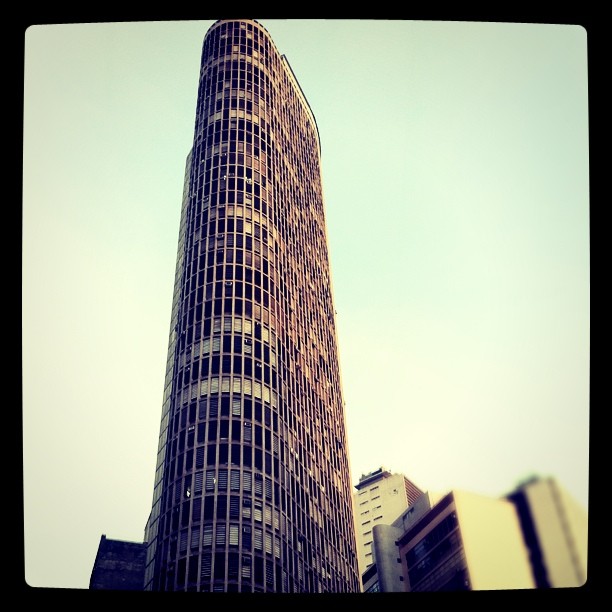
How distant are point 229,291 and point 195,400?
11713mm

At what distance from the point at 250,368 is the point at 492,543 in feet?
79.9

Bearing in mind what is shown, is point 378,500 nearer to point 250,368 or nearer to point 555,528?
point 250,368

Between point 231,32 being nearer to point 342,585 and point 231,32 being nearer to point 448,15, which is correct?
point 342,585

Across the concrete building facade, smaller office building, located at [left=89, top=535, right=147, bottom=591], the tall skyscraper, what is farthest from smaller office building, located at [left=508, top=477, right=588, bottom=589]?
the concrete building facade

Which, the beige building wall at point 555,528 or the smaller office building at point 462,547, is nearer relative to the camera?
the beige building wall at point 555,528

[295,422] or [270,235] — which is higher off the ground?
[270,235]

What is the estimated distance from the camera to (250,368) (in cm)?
6638

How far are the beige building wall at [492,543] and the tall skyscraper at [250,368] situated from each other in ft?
39.2

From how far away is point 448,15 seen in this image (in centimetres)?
2605

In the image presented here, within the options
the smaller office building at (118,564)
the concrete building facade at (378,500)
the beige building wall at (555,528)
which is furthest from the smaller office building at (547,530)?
the concrete building facade at (378,500)

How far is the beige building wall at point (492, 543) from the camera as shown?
129ft

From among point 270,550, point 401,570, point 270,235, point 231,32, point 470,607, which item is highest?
point 231,32

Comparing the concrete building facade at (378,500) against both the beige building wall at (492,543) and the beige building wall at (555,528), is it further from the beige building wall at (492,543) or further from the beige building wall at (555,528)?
the beige building wall at (555,528)

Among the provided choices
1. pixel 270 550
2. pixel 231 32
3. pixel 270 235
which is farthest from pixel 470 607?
pixel 231 32
